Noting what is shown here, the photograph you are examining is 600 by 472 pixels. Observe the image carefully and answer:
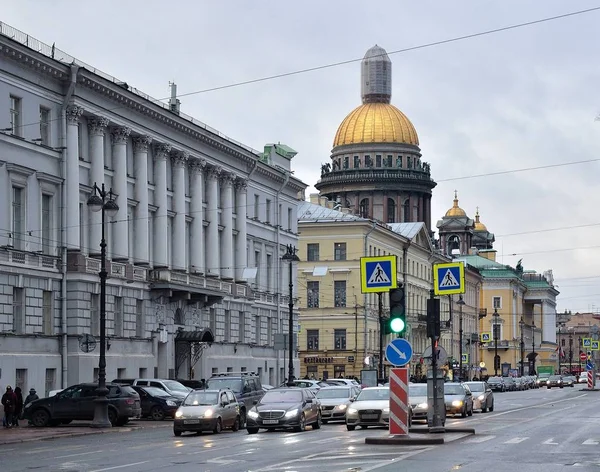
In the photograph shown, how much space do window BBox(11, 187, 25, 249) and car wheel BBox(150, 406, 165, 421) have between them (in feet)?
28.2

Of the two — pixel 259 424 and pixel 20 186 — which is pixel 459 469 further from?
pixel 20 186

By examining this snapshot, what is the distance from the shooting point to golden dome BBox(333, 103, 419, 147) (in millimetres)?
164250

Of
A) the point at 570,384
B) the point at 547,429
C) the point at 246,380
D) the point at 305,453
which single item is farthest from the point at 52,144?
the point at 570,384

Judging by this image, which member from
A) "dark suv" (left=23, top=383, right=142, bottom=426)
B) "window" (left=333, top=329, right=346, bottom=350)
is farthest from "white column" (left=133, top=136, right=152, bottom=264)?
"window" (left=333, top=329, right=346, bottom=350)

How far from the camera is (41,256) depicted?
55812 mm

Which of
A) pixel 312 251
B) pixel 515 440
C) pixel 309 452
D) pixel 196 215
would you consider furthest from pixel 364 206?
pixel 309 452

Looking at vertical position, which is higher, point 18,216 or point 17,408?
point 18,216

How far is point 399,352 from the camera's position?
31.0m

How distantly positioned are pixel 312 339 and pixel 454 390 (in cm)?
6268

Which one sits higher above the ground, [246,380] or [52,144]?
[52,144]

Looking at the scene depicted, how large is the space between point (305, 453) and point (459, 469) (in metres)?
6.13

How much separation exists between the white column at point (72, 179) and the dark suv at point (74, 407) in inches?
462

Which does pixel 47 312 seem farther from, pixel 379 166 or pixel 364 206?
pixel 364 206

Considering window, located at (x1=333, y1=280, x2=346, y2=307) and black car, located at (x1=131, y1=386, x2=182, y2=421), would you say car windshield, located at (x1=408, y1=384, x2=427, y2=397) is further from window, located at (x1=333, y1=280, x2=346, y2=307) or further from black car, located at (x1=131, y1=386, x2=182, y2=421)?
window, located at (x1=333, y1=280, x2=346, y2=307)
